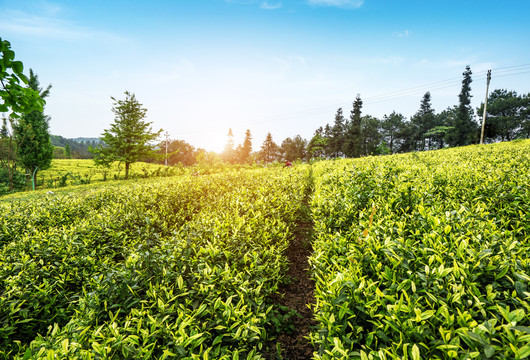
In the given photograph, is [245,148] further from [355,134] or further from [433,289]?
[433,289]

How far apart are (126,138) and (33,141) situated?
31.6 feet

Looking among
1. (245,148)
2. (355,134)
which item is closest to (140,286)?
(355,134)

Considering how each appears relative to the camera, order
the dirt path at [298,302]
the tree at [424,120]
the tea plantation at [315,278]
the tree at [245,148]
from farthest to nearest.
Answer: the tree at [245,148] → the tree at [424,120] → the dirt path at [298,302] → the tea plantation at [315,278]

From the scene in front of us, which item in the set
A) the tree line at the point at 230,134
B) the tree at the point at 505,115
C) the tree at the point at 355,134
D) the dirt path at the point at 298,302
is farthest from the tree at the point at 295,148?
the dirt path at the point at 298,302

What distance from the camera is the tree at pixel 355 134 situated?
42.4m

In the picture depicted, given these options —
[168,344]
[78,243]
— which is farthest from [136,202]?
[168,344]

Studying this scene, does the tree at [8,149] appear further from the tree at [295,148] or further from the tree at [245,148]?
the tree at [295,148]

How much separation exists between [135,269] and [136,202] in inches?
135

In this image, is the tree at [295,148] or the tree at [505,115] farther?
the tree at [295,148]

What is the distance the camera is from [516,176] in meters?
3.96

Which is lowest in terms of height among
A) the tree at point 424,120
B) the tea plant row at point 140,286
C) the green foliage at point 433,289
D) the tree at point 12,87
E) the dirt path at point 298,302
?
the dirt path at point 298,302

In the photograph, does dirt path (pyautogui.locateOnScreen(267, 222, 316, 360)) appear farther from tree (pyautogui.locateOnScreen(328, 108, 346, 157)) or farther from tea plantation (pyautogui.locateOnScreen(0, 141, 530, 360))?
tree (pyautogui.locateOnScreen(328, 108, 346, 157))

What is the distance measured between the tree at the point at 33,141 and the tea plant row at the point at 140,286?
23.9 meters

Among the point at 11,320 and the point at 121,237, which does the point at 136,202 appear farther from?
the point at 11,320
